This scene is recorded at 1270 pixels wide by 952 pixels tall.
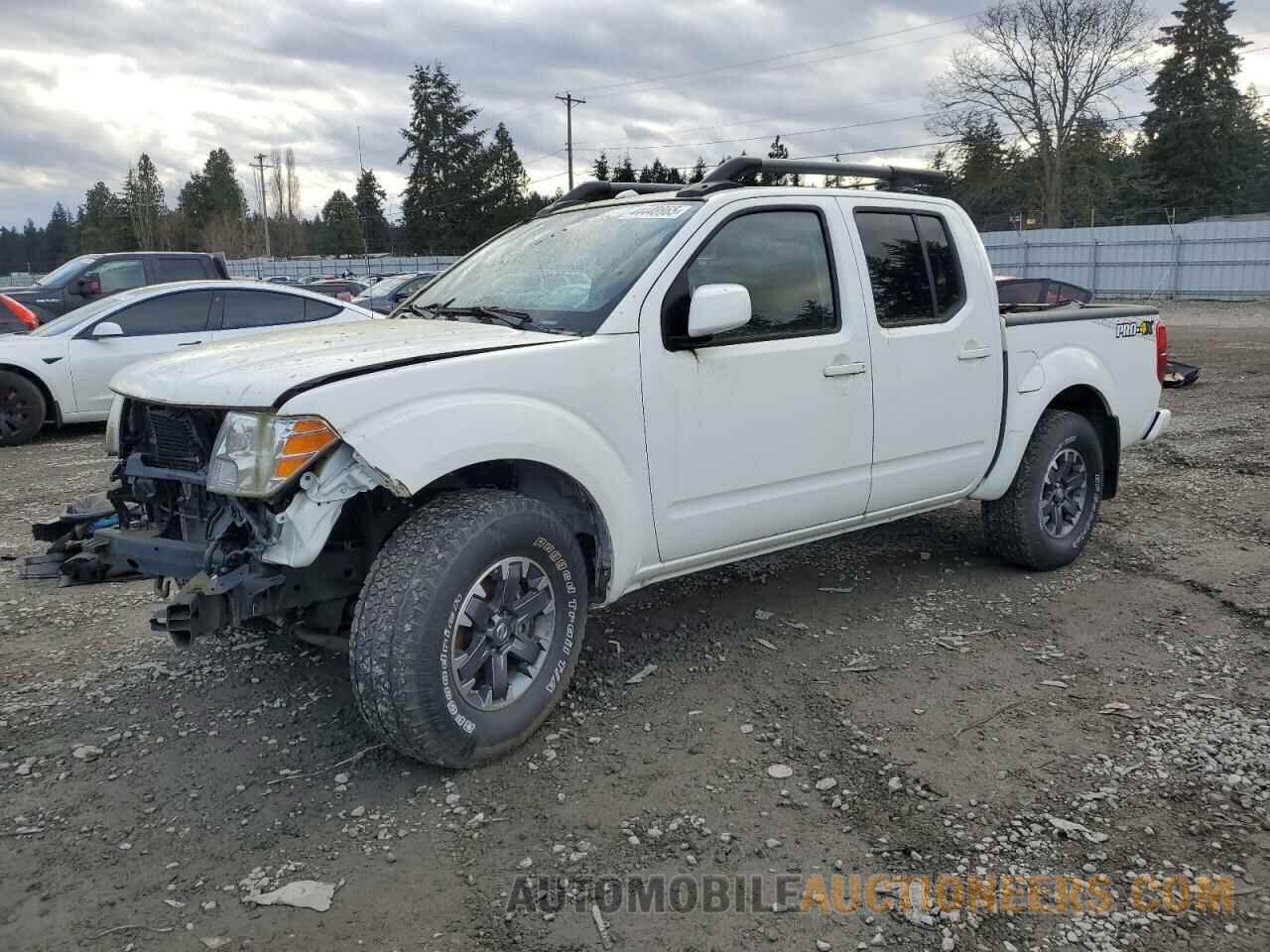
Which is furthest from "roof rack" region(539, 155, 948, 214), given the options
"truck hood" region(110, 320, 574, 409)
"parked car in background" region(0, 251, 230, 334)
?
"parked car in background" region(0, 251, 230, 334)

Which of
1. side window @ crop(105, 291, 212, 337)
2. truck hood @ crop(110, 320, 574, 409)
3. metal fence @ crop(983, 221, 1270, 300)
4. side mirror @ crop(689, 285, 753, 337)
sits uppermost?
metal fence @ crop(983, 221, 1270, 300)

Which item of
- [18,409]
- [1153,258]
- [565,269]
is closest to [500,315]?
[565,269]

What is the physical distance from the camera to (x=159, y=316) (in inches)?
396

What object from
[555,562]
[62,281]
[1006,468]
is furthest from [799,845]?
[62,281]

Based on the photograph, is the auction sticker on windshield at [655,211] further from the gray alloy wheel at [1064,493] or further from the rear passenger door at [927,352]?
the gray alloy wheel at [1064,493]

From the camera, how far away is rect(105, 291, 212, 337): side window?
10031mm

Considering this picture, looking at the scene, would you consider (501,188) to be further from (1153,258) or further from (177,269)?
(177,269)

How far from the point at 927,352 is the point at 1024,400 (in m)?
0.83

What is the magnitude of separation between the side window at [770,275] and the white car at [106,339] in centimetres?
714

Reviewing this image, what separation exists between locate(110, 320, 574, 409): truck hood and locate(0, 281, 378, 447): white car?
6603mm

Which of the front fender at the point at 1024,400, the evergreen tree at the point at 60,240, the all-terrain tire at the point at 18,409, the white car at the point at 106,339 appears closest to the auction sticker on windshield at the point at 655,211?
the front fender at the point at 1024,400

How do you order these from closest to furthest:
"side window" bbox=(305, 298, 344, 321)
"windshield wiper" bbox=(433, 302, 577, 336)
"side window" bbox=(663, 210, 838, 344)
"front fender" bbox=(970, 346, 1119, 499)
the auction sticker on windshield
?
"windshield wiper" bbox=(433, 302, 577, 336) < "side window" bbox=(663, 210, 838, 344) < the auction sticker on windshield < "front fender" bbox=(970, 346, 1119, 499) < "side window" bbox=(305, 298, 344, 321)

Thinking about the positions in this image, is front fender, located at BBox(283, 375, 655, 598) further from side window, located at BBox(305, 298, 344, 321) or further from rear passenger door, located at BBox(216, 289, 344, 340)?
side window, located at BBox(305, 298, 344, 321)

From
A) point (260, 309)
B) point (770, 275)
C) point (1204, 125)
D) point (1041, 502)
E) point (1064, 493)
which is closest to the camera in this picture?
point (770, 275)
